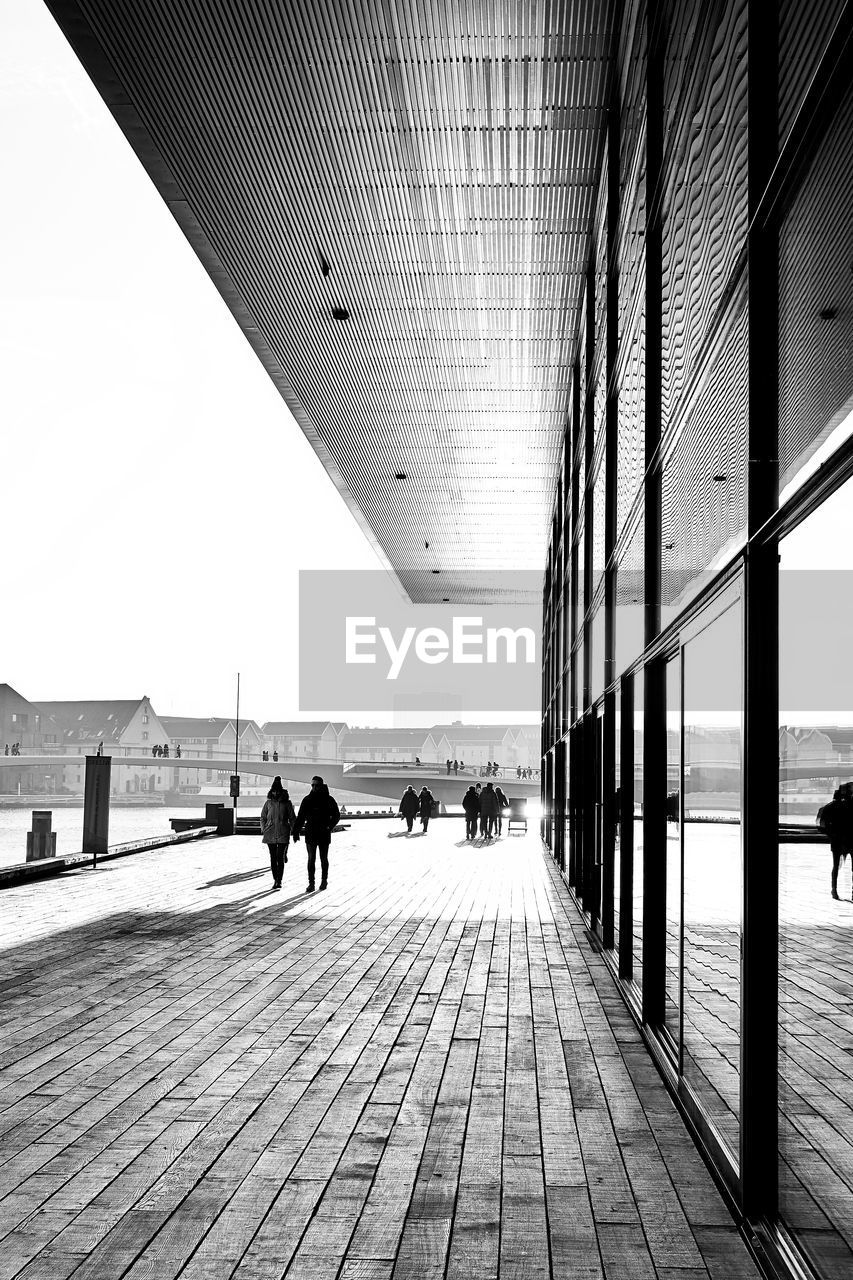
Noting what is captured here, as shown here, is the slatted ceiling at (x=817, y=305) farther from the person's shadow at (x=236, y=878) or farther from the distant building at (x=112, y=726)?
the distant building at (x=112, y=726)

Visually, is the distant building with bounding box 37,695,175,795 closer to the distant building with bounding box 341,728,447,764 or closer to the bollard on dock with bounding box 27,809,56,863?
the distant building with bounding box 341,728,447,764

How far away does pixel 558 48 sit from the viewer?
8.64 meters

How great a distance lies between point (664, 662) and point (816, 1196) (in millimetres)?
3770

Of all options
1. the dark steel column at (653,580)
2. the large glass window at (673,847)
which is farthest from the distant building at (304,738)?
the large glass window at (673,847)

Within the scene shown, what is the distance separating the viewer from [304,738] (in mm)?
153500

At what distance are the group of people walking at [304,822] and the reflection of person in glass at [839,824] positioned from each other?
39.0 feet

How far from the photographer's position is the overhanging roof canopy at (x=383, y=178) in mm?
8484

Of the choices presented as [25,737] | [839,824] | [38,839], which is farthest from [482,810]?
[25,737]

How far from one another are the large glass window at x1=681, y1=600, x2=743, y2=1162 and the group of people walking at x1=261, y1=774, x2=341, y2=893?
9.33 metres

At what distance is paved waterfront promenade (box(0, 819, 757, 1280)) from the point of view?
3.97 m

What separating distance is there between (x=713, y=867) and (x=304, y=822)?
1063cm

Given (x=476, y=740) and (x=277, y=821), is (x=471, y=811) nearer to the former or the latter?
(x=277, y=821)

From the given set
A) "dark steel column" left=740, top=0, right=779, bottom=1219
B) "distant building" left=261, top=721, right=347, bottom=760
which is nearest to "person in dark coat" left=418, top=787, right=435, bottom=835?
"dark steel column" left=740, top=0, right=779, bottom=1219

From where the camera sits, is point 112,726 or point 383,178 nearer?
point 383,178
